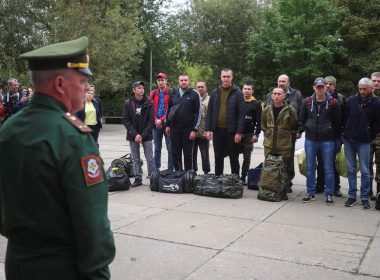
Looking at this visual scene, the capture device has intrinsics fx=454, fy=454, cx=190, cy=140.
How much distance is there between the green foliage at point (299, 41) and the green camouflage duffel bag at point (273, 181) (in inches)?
967

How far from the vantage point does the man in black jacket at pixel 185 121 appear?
8609mm

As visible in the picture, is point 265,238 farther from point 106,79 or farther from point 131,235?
point 106,79

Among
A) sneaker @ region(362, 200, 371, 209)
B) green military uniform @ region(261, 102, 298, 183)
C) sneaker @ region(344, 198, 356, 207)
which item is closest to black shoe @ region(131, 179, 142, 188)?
green military uniform @ region(261, 102, 298, 183)

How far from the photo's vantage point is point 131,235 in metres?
5.40

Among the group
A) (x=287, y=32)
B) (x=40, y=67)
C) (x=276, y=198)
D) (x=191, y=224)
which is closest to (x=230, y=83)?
(x=276, y=198)

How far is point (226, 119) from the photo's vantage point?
8.28 meters

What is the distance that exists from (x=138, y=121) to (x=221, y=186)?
7.15 feet

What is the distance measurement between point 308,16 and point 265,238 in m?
30.5

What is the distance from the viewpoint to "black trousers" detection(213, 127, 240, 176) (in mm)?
Answer: 8375

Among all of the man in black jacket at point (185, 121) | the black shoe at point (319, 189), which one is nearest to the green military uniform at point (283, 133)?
the black shoe at point (319, 189)

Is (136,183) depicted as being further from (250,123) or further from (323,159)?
(323,159)

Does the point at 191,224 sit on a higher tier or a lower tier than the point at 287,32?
lower

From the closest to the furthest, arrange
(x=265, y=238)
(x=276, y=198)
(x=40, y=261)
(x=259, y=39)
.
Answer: (x=40, y=261)
(x=265, y=238)
(x=276, y=198)
(x=259, y=39)

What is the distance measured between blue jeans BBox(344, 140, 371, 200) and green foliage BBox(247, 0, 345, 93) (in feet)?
80.5
